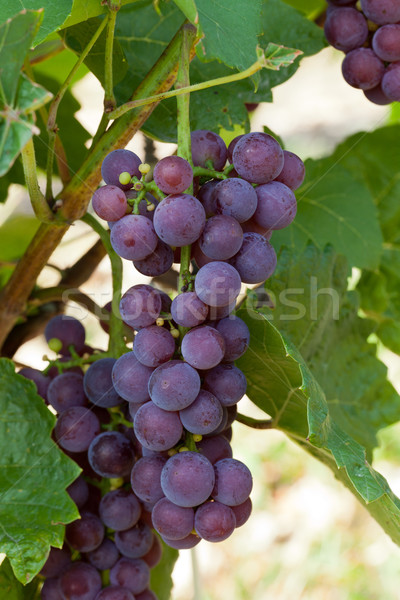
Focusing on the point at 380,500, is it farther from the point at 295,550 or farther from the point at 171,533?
the point at 295,550

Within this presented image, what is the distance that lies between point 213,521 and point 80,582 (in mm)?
228

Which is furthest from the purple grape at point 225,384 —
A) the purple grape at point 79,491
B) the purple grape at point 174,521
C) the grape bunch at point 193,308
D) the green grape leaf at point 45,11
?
the green grape leaf at point 45,11

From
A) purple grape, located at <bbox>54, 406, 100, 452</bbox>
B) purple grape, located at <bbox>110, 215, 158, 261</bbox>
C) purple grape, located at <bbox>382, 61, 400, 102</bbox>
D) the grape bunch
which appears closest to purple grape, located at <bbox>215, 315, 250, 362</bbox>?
the grape bunch

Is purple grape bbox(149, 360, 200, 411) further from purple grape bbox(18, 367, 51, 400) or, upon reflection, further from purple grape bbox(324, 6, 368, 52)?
purple grape bbox(324, 6, 368, 52)

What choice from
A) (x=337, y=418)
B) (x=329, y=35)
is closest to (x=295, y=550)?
(x=337, y=418)

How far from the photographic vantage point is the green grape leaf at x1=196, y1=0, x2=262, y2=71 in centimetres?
59

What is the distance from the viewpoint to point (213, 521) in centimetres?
61

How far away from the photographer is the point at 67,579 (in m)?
0.74

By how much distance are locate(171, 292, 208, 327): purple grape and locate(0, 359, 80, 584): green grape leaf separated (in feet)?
0.69

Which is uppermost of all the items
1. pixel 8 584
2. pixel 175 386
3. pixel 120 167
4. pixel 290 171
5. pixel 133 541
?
pixel 290 171

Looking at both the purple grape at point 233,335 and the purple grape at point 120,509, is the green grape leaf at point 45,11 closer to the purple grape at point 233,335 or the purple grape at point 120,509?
the purple grape at point 233,335

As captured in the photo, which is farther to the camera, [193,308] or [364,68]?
[364,68]

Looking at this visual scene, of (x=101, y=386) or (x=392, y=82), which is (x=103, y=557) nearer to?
(x=101, y=386)

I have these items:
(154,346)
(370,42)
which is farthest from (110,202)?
(370,42)
